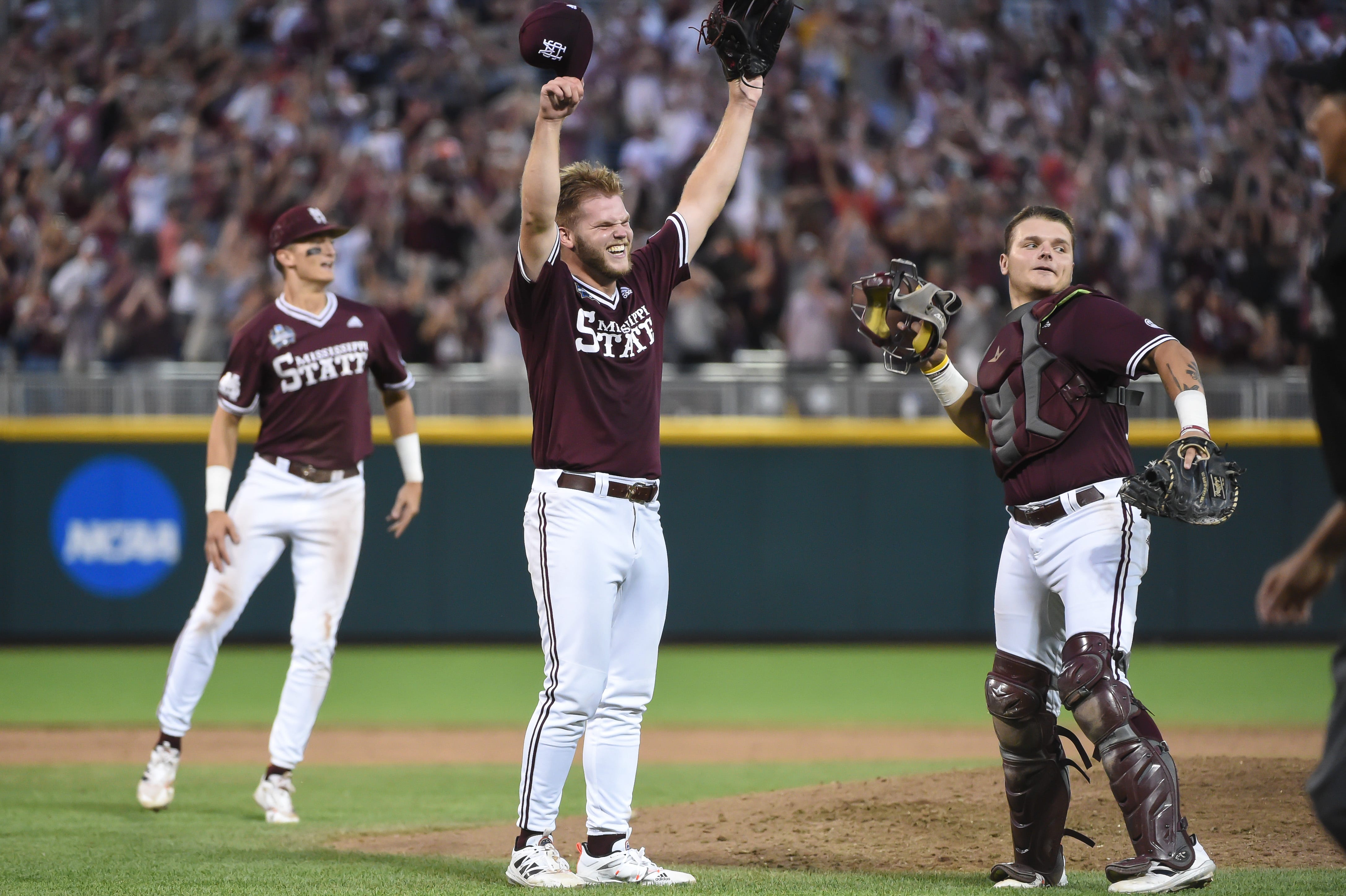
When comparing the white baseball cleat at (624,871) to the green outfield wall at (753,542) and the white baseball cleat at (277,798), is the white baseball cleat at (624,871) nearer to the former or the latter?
the white baseball cleat at (277,798)

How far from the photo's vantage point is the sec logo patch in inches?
480

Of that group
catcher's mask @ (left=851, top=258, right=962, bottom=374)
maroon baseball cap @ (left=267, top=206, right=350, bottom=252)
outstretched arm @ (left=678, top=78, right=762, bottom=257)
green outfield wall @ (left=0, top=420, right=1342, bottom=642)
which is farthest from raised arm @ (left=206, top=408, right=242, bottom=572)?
green outfield wall @ (left=0, top=420, right=1342, bottom=642)

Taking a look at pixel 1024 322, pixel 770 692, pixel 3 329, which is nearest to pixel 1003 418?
pixel 1024 322

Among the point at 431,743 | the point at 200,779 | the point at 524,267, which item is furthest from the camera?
the point at 431,743

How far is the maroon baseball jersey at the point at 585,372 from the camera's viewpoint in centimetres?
450

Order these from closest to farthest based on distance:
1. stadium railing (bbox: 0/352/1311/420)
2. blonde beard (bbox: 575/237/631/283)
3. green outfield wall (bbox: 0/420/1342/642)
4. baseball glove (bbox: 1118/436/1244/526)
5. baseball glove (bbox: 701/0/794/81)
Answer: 1. baseball glove (bbox: 1118/436/1244/526)
2. blonde beard (bbox: 575/237/631/283)
3. baseball glove (bbox: 701/0/794/81)
4. stadium railing (bbox: 0/352/1311/420)
5. green outfield wall (bbox: 0/420/1342/642)

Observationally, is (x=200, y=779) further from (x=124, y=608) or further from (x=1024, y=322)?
(x=124, y=608)

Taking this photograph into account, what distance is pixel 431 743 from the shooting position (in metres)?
8.40

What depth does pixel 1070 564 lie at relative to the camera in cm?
442

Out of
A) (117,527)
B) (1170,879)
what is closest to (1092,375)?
(1170,879)

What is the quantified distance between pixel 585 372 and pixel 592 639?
0.81m

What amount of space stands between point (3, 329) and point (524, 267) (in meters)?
10.3

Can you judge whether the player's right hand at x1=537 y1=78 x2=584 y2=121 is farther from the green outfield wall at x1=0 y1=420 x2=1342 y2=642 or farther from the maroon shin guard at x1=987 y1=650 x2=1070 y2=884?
the green outfield wall at x1=0 y1=420 x2=1342 y2=642

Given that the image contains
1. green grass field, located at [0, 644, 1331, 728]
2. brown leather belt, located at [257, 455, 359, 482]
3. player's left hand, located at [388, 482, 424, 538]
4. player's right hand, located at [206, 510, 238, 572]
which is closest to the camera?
player's right hand, located at [206, 510, 238, 572]
